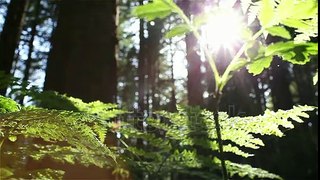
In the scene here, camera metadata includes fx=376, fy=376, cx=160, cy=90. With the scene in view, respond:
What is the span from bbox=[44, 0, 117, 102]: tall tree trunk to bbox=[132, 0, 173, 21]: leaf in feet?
8.22

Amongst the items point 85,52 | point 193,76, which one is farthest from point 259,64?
point 193,76

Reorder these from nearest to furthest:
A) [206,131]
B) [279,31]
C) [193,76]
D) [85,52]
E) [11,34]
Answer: [279,31] → [206,131] → [85,52] → [11,34] → [193,76]

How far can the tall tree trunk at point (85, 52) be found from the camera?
137 inches

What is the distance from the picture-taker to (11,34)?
7.40 meters

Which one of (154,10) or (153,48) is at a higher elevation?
(153,48)

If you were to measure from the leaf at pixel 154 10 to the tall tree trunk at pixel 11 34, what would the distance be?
6228 mm

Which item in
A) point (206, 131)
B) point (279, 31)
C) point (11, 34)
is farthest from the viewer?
point (11, 34)

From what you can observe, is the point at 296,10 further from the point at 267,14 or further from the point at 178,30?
the point at 178,30

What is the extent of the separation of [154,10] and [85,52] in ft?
9.07

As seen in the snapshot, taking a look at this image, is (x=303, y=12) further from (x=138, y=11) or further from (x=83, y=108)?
(x=83, y=108)

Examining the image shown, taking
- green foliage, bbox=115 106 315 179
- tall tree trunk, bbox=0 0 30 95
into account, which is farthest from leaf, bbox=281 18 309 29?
tall tree trunk, bbox=0 0 30 95

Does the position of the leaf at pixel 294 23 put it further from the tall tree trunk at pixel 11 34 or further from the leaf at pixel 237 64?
the tall tree trunk at pixel 11 34

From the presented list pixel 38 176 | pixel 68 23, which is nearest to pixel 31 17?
pixel 68 23

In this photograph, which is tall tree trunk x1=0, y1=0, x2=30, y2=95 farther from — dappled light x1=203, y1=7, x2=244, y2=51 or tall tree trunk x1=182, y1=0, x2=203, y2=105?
dappled light x1=203, y1=7, x2=244, y2=51
